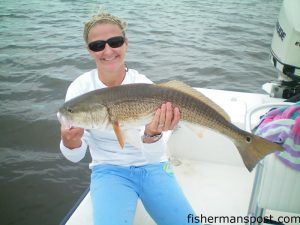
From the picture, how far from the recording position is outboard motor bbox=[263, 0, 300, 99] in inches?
189

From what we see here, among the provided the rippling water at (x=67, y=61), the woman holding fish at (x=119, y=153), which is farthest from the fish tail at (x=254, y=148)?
the rippling water at (x=67, y=61)

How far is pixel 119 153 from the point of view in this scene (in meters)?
3.59

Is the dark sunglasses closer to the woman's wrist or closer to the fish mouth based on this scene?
the fish mouth

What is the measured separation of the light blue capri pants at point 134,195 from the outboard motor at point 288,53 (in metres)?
2.45

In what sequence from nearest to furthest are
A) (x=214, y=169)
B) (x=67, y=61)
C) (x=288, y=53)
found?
(x=214, y=169), (x=288, y=53), (x=67, y=61)

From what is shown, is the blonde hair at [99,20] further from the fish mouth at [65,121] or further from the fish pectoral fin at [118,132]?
the fish pectoral fin at [118,132]

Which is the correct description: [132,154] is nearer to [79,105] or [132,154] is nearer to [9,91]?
[79,105]

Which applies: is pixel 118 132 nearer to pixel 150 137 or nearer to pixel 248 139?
pixel 150 137

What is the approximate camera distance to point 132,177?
351cm

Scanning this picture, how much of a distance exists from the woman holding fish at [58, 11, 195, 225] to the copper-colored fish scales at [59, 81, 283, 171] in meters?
0.08

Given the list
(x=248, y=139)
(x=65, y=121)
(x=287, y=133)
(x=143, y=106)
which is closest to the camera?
(x=287, y=133)

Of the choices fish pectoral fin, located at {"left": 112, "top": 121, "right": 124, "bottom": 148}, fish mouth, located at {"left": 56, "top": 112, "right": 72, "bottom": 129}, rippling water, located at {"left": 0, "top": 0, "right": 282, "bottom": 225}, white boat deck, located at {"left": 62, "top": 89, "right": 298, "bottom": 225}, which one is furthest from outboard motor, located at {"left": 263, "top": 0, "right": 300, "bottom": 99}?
rippling water, located at {"left": 0, "top": 0, "right": 282, "bottom": 225}

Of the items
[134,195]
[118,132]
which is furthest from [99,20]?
[134,195]

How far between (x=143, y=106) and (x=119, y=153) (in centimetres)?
84
